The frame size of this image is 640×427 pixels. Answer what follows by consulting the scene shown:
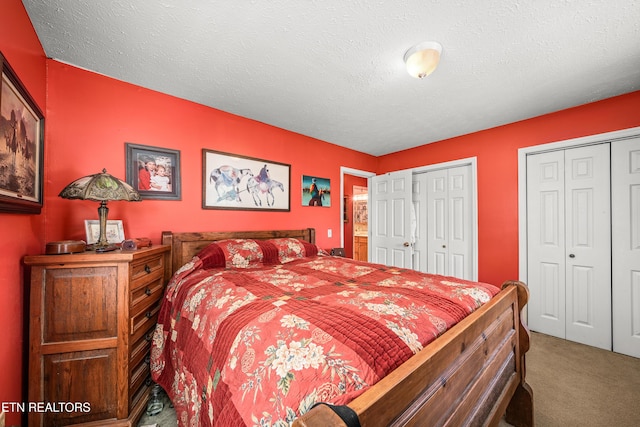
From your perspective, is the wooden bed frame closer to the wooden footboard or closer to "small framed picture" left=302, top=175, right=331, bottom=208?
the wooden footboard

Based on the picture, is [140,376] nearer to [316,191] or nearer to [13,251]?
[13,251]

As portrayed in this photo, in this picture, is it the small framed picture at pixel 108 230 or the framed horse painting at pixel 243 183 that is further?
the framed horse painting at pixel 243 183

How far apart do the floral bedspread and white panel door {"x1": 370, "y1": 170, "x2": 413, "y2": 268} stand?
A: 6.45 feet

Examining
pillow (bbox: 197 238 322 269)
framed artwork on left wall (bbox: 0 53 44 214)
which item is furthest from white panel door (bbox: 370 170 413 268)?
framed artwork on left wall (bbox: 0 53 44 214)

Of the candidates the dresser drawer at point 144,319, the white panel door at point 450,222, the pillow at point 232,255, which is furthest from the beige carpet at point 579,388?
the white panel door at point 450,222

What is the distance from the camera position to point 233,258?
2154 millimetres

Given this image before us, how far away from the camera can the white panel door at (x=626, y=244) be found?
2242 mm

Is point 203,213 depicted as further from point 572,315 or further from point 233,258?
point 572,315

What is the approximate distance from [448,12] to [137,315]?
261 centimetres

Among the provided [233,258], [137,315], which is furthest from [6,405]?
[233,258]

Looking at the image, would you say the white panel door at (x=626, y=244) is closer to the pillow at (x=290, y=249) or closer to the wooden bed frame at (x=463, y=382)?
the wooden bed frame at (x=463, y=382)

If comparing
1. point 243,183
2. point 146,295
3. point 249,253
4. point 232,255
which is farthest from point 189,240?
point 243,183

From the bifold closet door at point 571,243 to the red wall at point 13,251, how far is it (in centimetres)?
428

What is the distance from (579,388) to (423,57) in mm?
2686
